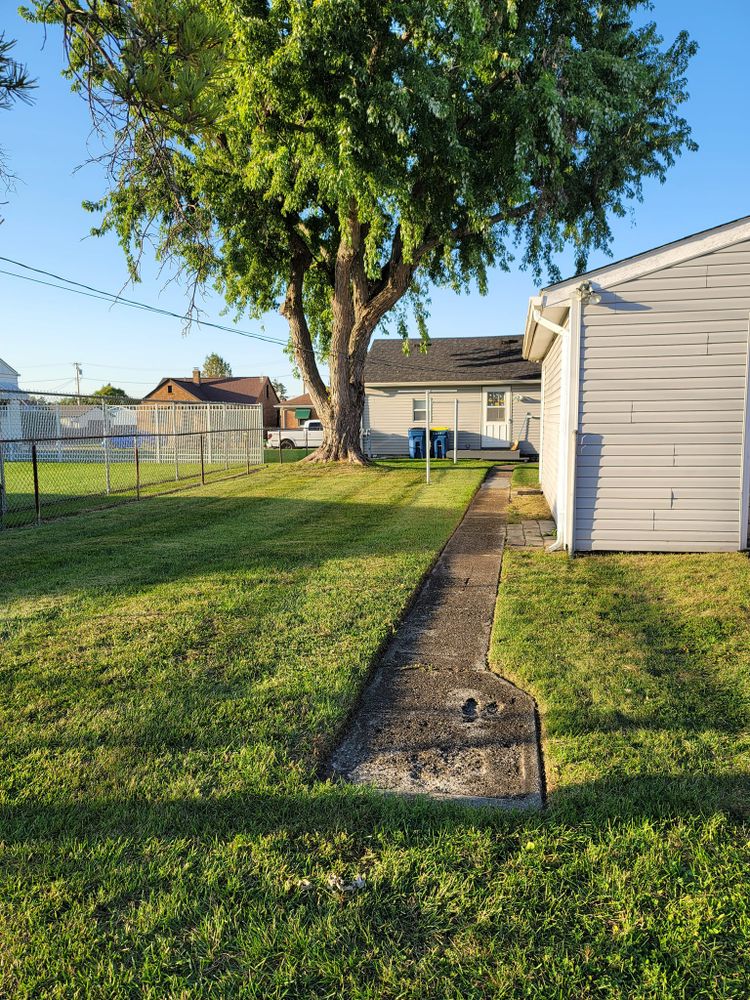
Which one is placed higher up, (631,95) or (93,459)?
(631,95)

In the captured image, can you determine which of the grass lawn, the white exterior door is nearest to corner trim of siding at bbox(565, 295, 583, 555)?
the grass lawn

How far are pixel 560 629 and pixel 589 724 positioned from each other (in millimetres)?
1561

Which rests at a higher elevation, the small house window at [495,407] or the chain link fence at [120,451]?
the small house window at [495,407]

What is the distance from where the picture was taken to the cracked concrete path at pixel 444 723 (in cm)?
295

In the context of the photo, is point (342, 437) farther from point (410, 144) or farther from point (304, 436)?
point (304, 436)

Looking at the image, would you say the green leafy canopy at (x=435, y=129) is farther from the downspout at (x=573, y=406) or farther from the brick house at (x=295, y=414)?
the brick house at (x=295, y=414)

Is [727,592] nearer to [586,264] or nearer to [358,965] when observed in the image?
[358,965]

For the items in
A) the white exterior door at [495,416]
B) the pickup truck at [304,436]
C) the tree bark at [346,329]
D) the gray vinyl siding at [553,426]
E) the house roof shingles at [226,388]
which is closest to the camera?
the gray vinyl siding at [553,426]

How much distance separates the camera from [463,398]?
83.6 feet

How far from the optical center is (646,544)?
7477 millimetres

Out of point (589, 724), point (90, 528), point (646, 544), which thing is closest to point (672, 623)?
point (589, 724)

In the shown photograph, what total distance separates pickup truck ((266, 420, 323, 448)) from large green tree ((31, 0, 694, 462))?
1237 centimetres

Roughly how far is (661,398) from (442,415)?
61.0 ft

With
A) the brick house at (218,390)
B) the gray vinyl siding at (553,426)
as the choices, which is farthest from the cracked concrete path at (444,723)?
the brick house at (218,390)
